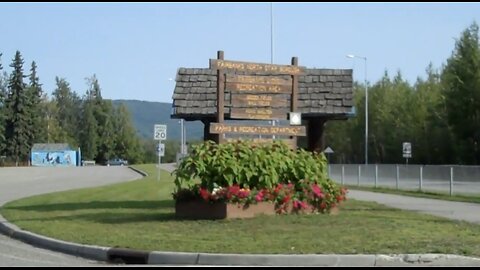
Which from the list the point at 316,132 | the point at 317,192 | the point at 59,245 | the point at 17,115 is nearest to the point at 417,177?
the point at 316,132

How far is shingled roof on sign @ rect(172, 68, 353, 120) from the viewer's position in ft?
70.0

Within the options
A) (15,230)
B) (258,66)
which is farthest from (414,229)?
(15,230)

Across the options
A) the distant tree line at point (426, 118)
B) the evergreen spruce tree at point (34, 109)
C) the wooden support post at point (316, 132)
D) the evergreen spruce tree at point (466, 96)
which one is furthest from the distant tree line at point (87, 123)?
the wooden support post at point (316, 132)

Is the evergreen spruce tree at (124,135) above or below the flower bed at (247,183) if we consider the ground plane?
above

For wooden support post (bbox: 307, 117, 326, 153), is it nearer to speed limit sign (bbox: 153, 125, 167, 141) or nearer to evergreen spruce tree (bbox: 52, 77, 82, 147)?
speed limit sign (bbox: 153, 125, 167, 141)

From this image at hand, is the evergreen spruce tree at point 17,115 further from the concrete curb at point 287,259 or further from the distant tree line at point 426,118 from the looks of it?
the concrete curb at point 287,259

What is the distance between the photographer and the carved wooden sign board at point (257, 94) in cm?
1941

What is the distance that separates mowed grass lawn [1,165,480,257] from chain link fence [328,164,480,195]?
40.0ft

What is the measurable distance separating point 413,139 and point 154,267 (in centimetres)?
6159

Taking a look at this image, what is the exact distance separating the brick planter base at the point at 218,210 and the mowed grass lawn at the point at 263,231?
12.7 inches

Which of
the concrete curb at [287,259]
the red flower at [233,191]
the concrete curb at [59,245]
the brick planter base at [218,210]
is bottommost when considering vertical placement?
the concrete curb at [59,245]

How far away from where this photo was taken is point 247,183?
17422mm

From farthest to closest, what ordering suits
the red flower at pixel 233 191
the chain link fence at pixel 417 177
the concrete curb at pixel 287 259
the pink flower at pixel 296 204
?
1. the chain link fence at pixel 417 177
2. the pink flower at pixel 296 204
3. the red flower at pixel 233 191
4. the concrete curb at pixel 287 259

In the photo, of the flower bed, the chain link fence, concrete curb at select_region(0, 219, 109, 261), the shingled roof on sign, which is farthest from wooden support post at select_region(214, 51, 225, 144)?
the chain link fence
